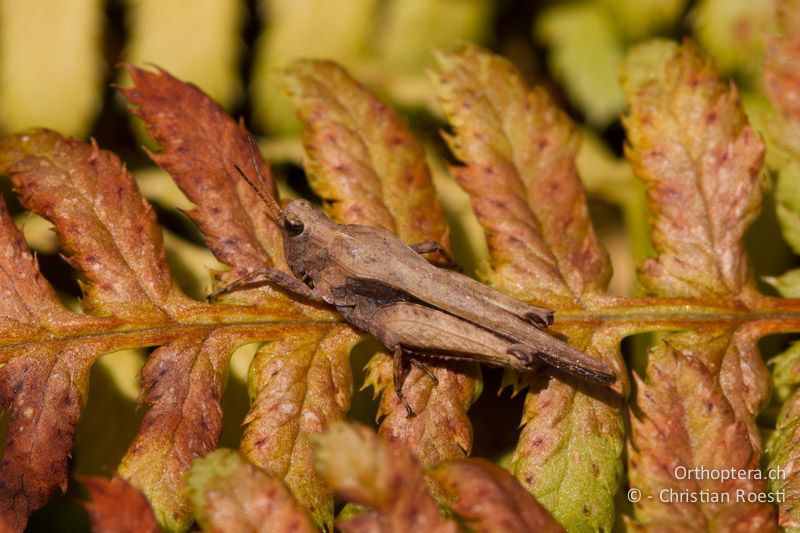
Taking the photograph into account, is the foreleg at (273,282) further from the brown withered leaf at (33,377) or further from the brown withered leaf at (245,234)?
the brown withered leaf at (33,377)

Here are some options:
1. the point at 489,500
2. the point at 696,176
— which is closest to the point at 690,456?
the point at 489,500

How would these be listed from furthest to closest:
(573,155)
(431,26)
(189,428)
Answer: (431,26) < (573,155) < (189,428)

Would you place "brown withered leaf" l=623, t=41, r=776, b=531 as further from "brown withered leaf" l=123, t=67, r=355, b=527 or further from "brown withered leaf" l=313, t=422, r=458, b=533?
"brown withered leaf" l=123, t=67, r=355, b=527

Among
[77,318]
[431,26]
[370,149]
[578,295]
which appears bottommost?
[77,318]

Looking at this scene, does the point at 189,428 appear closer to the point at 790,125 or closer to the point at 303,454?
the point at 303,454

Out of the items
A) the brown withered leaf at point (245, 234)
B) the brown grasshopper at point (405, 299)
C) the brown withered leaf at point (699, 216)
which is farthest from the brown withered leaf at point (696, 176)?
the brown withered leaf at point (245, 234)

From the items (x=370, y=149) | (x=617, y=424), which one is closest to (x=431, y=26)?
(x=370, y=149)

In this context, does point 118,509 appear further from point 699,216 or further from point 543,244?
point 699,216

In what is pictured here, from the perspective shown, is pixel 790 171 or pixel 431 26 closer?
pixel 790 171
